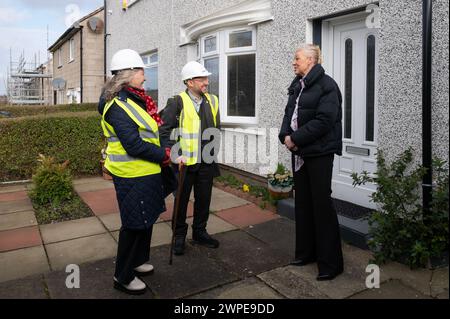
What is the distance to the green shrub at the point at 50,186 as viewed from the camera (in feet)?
21.1

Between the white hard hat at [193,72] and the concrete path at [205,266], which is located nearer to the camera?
the concrete path at [205,266]

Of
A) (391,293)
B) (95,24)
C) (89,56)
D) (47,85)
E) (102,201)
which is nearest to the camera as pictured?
(391,293)

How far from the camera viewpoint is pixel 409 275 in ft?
12.0

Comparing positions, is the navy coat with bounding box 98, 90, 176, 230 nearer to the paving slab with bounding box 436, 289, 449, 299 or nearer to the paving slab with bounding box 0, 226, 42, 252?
the paving slab with bounding box 0, 226, 42, 252

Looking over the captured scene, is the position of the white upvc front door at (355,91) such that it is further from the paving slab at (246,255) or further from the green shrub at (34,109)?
the green shrub at (34,109)

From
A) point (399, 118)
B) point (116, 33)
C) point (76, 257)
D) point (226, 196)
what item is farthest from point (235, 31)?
point (116, 33)

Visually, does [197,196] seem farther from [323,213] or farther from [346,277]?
[346,277]

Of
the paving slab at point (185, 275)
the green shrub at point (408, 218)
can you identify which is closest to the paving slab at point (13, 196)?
the paving slab at point (185, 275)

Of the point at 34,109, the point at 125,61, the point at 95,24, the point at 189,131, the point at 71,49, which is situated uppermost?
the point at 95,24

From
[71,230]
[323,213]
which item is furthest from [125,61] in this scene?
[71,230]

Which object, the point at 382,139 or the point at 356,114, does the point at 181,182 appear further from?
→ the point at 356,114

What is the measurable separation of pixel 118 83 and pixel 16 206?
4.22 meters

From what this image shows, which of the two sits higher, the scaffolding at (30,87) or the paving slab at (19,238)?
the scaffolding at (30,87)

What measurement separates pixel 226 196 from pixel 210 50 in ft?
9.44
